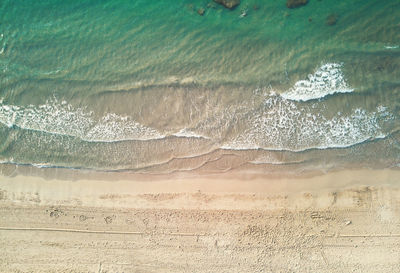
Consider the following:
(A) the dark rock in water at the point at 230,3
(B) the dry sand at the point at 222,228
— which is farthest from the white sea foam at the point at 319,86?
(A) the dark rock in water at the point at 230,3

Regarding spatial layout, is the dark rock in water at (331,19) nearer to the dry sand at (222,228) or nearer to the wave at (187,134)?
the dry sand at (222,228)

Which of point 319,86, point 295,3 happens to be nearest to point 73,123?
point 319,86

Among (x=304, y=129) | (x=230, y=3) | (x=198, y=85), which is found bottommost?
(x=304, y=129)

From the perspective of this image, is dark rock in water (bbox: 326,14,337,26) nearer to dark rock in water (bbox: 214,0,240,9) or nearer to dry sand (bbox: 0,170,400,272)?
dark rock in water (bbox: 214,0,240,9)

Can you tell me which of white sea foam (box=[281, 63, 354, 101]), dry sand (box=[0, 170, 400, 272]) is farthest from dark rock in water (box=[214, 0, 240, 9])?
dry sand (box=[0, 170, 400, 272])

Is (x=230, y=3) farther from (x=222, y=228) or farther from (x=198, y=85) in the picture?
(x=222, y=228)

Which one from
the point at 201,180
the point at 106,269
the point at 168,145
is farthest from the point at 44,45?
the point at 106,269
